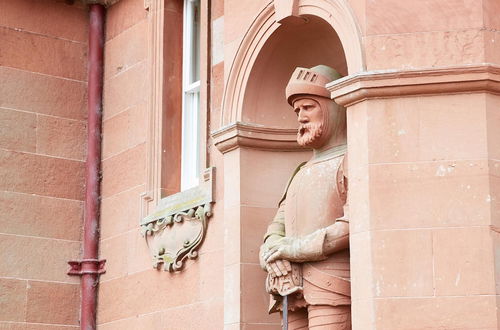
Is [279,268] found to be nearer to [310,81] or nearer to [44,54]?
[310,81]

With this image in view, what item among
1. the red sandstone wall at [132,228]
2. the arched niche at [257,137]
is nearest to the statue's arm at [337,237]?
the arched niche at [257,137]

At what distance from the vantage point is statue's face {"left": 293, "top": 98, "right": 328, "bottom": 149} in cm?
996

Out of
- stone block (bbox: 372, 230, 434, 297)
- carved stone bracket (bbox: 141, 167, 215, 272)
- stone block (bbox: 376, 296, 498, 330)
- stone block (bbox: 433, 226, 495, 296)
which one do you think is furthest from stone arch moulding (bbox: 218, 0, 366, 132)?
stone block (bbox: 376, 296, 498, 330)

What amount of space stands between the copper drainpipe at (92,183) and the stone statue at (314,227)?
10.00 feet

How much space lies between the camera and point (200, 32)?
483 inches

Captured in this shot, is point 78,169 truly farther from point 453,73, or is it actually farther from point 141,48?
point 453,73

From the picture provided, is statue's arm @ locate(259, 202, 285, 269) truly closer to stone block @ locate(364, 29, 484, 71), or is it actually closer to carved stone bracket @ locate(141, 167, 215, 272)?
carved stone bracket @ locate(141, 167, 215, 272)

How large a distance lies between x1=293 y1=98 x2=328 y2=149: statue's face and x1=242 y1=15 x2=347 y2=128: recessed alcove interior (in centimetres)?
66

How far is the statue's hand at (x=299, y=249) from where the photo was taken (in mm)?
9500

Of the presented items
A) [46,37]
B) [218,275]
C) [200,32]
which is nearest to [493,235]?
[218,275]

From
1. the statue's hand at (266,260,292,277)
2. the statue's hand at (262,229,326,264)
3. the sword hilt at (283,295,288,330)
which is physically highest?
the statue's hand at (262,229,326,264)

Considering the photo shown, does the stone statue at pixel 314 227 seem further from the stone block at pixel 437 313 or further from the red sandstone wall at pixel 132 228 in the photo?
the red sandstone wall at pixel 132 228

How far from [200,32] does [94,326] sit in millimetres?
2709

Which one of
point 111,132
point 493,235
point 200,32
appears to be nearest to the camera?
point 493,235
